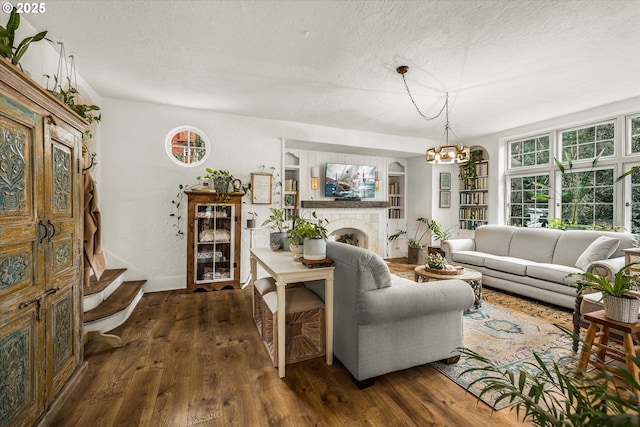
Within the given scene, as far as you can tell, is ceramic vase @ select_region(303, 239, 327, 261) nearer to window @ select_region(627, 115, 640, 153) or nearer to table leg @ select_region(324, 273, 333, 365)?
table leg @ select_region(324, 273, 333, 365)

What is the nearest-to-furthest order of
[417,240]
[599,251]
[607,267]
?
[607,267], [599,251], [417,240]

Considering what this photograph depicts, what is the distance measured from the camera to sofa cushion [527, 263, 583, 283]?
3.21 m

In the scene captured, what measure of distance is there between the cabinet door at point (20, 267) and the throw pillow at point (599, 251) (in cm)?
477

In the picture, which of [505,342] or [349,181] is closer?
[505,342]

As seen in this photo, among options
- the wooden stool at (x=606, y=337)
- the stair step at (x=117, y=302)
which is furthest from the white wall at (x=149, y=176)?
the wooden stool at (x=606, y=337)

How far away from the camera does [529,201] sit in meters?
5.05

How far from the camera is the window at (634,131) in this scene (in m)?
3.80

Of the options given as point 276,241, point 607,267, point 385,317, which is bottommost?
point 385,317

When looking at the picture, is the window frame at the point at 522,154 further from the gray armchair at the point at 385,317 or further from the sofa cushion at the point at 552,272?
the gray armchair at the point at 385,317

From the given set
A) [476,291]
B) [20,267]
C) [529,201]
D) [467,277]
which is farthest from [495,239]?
[20,267]

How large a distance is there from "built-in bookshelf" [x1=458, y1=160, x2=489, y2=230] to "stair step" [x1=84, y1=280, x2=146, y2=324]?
19.5ft

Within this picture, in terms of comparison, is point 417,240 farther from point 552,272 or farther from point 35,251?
point 35,251

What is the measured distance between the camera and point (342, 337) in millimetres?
2035

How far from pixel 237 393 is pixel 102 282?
2.33 meters
